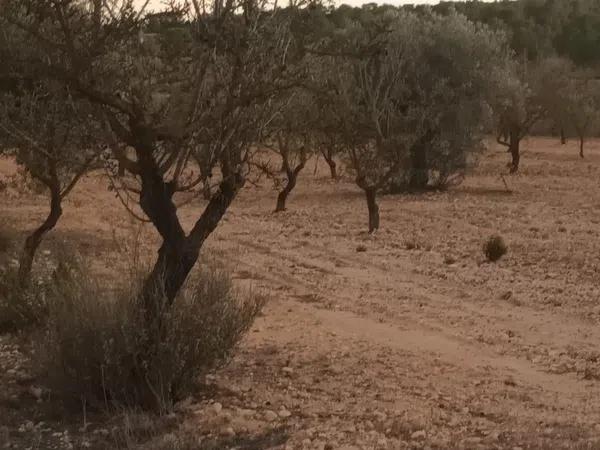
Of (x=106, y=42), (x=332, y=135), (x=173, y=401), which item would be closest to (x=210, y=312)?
(x=173, y=401)

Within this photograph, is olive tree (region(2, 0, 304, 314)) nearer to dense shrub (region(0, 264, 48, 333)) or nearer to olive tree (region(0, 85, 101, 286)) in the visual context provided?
olive tree (region(0, 85, 101, 286))

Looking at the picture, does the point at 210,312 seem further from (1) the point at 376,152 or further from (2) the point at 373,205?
(1) the point at 376,152

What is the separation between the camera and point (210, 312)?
633 cm

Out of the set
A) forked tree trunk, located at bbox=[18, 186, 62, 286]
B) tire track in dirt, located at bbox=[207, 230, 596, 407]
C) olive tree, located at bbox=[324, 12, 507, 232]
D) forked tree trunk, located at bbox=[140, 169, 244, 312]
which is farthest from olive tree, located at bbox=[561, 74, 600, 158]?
forked tree trunk, located at bbox=[140, 169, 244, 312]

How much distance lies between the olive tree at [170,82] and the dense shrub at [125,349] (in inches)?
5.3

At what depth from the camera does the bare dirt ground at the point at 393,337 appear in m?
5.64

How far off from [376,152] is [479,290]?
934 cm

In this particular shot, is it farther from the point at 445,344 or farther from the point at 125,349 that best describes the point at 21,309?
the point at 445,344

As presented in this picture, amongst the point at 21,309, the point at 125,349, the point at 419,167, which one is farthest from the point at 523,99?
the point at 125,349

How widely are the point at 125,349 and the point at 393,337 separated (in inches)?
125

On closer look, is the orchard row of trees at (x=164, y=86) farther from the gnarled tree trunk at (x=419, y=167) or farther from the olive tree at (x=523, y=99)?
the olive tree at (x=523, y=99)

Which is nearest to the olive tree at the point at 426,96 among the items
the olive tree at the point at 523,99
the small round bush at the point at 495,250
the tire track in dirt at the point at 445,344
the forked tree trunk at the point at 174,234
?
the olive tree at the point at 523,99

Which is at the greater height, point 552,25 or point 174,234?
point 552,25

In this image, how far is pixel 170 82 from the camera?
6.16 m
